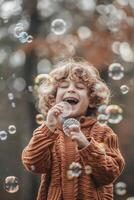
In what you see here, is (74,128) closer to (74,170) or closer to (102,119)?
(74,170)

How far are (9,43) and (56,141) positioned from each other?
23.7 ft

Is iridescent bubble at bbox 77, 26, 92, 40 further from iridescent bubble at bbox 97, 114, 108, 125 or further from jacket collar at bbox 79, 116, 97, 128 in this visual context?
jacket collar at bbox 79, 116, 97, 128

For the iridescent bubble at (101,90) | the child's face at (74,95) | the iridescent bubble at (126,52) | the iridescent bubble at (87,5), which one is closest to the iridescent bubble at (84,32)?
the iridescent bubble at (87,5)

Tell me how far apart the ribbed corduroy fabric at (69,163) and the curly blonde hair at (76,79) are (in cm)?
20

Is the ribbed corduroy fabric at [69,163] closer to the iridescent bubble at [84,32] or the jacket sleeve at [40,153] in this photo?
the jacket sleeve at [40,153]

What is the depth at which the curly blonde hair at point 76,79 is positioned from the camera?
361cm

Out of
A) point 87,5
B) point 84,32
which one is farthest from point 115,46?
point 87,5

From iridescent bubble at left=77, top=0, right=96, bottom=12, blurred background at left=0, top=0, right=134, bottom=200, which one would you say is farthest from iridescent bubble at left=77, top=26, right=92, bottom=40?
iridescent bubble at left=77, top=0, right=96, bottom=12

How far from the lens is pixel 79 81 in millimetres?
3594

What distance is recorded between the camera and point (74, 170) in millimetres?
3395

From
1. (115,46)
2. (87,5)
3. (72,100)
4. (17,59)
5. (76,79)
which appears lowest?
(72,100)

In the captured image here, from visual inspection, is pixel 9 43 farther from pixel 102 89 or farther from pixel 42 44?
pixel 102 89

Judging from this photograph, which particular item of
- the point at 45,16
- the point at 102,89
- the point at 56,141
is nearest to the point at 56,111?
the point at 56,141

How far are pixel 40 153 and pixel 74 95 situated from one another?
0.31 meters
